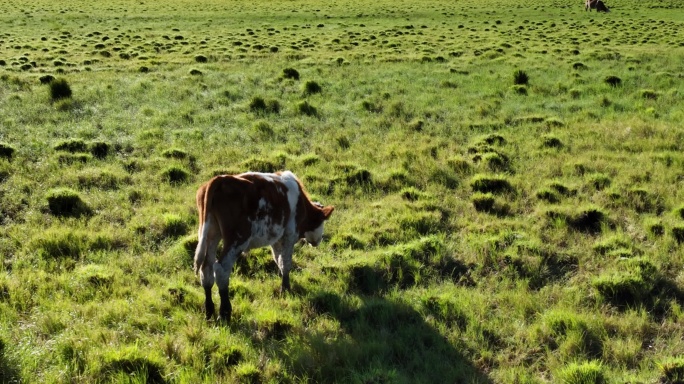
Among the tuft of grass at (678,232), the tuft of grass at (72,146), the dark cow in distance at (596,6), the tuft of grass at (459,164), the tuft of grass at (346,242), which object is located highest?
the dark cow in distance at (596,6)

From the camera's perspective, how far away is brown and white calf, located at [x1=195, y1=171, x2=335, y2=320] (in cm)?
638

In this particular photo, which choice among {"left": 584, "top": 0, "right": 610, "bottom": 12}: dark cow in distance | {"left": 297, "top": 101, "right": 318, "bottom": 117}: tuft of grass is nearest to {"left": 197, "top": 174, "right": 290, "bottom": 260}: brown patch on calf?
{"left": 297, "top": 101, "right": 318, "bottom": 117}: tuft of grass

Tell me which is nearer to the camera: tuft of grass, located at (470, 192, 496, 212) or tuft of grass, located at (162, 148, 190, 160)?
tuft of grass, located at (470, 192, 496, 212)

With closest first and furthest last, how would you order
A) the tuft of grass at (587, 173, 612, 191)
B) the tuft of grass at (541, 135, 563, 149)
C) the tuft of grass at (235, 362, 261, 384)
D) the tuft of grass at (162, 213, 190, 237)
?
the tuft of grass at (235, 362, 261, 384) → the tuft of grass at (162, 213, 190, 237) → the tuft of grass at (587, 173, 612, 191) → the tuft of grass at (541, 135, 563, 149)

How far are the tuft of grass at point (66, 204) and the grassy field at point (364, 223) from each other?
1.9 inches

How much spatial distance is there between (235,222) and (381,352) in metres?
2.21

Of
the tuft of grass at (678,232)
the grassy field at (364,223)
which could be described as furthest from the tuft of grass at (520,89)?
the tuft of grass at (678,232)

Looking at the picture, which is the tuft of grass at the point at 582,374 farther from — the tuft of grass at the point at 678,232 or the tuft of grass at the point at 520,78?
the tuft of grass at the point at 520,78

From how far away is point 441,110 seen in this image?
16.5 m

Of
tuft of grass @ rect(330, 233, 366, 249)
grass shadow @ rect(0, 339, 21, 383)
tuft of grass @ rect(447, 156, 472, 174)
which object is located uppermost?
tuft of grass @ rect(447, 156, 472, 174)

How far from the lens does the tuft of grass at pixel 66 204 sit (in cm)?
968

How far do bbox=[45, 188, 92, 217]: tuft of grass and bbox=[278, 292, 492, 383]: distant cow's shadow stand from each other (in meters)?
5.12

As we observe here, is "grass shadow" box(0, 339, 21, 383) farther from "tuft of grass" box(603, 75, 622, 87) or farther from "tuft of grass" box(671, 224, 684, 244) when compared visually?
"tuft of grass" box(603, 75, 622, 87)

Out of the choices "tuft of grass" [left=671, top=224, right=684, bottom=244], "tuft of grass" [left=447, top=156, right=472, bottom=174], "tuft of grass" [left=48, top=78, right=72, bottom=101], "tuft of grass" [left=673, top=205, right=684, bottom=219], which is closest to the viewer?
"tuft of grass" [left=671, top=224, right=684, bottom=244]
